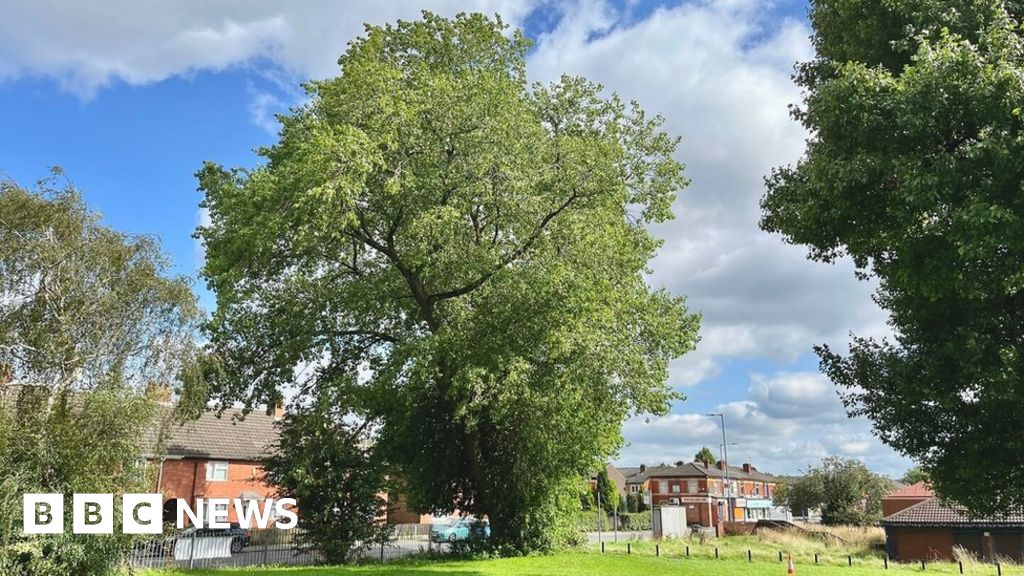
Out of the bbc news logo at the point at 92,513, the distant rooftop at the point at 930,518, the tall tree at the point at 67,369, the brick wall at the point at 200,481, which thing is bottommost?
the distant rooftop at the point at 930,518

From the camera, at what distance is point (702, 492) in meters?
93.6

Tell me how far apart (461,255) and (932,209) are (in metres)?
13.0

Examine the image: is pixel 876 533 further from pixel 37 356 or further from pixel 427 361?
pixel 37 356

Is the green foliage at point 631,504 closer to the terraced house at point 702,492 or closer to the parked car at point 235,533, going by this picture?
the terraced house at point 702,492

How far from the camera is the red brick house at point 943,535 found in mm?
37875

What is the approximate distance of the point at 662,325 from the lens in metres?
22.6

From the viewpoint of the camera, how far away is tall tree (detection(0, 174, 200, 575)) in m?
14.9

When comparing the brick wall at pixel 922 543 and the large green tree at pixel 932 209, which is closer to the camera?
the large green tree at pixel 932 209

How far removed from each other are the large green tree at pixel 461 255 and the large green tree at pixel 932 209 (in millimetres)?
7270

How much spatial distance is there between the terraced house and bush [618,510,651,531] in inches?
651

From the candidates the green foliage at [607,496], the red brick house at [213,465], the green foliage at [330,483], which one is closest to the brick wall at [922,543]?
the green foliage at [607,496]

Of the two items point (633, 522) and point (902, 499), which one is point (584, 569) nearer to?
point (902, 499)

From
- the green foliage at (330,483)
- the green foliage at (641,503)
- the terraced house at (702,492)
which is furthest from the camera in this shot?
the terraced house at (702,492)

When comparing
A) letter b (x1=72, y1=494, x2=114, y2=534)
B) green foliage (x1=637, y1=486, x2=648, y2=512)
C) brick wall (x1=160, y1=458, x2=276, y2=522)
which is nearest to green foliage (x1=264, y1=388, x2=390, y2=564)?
letter b (x1=72, y1=494, x2=114, y2=534)
